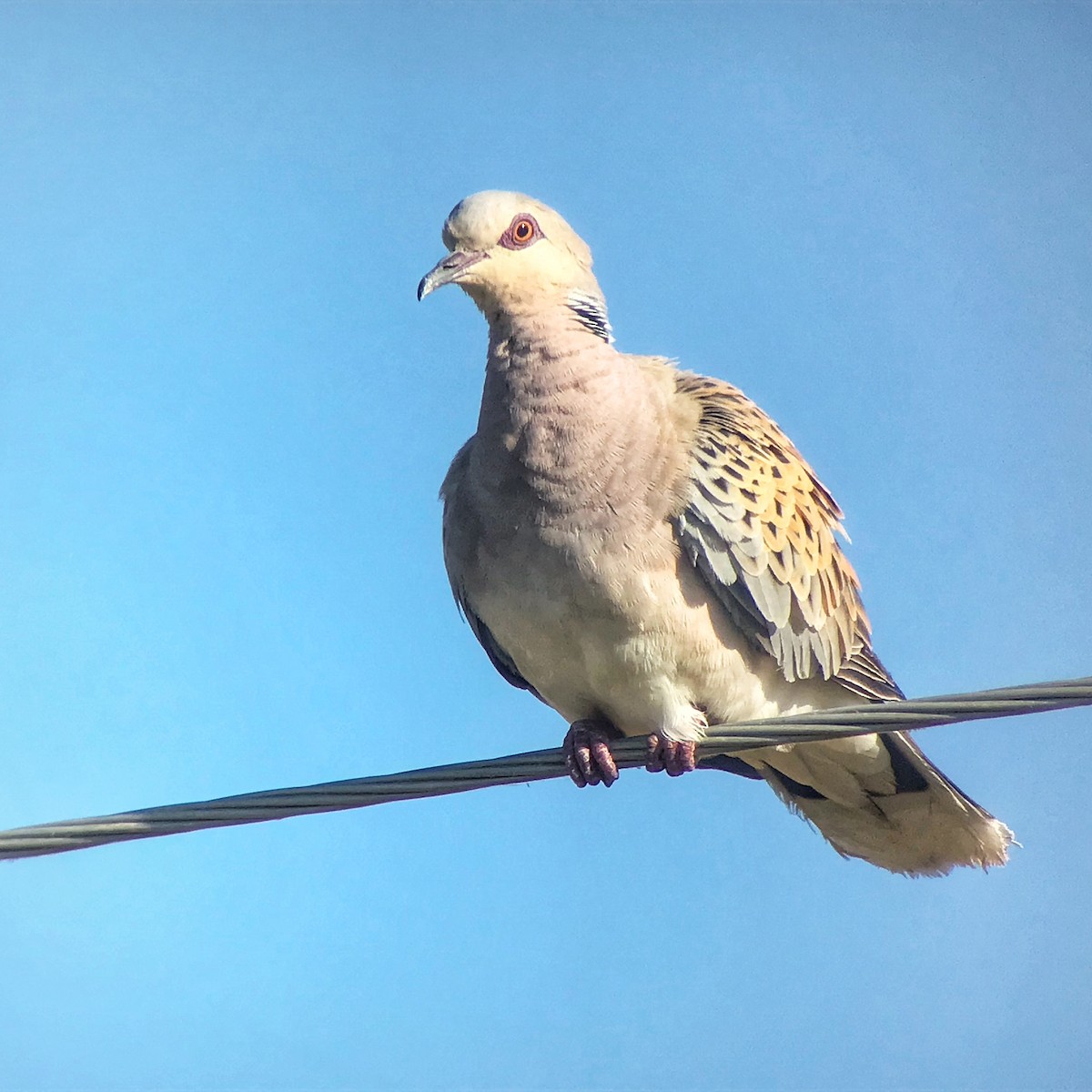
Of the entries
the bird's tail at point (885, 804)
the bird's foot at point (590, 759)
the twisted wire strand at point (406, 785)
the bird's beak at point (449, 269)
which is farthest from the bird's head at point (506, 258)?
the twisted wire strand at point (406, 785)

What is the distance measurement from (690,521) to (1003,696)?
4.60 feet

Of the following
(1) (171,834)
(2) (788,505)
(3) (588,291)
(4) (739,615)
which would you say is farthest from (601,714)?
(1) (171,834)

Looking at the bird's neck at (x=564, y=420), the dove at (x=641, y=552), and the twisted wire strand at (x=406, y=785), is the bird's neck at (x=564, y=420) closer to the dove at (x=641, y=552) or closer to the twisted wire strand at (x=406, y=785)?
the dove at (x=641, y=552)

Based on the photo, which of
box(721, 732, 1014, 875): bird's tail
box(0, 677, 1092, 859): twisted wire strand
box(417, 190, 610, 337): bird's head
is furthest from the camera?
box(721, 732, 1014, 875): bird's tail

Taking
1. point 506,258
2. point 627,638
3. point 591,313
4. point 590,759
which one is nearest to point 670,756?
point 590,759

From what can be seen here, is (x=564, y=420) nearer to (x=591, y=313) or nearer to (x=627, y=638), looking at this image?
A: (x=591, y=313)

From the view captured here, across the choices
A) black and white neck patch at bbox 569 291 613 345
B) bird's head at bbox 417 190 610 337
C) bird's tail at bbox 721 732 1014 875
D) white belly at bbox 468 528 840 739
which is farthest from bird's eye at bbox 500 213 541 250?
bird's tail at bbox 721 732 1014 875

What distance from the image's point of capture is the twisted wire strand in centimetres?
308

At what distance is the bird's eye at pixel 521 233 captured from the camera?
460cm

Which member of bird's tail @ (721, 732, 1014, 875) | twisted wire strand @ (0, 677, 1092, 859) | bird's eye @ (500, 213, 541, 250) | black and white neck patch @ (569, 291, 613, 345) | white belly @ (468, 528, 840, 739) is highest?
bird's eye @ (500, 213, 541, 250)

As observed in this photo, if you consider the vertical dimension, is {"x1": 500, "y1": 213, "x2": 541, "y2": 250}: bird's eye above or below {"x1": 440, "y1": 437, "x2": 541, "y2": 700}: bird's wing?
above

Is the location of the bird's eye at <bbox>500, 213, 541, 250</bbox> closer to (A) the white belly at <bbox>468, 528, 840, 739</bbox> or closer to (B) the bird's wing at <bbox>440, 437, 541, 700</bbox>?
(B) the bird's wing at <bbox>440, 437, 541, 700</bbox>

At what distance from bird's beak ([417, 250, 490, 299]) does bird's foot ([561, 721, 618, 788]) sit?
4.60 feet

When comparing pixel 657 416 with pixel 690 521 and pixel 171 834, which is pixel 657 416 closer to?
pixel 690 521
